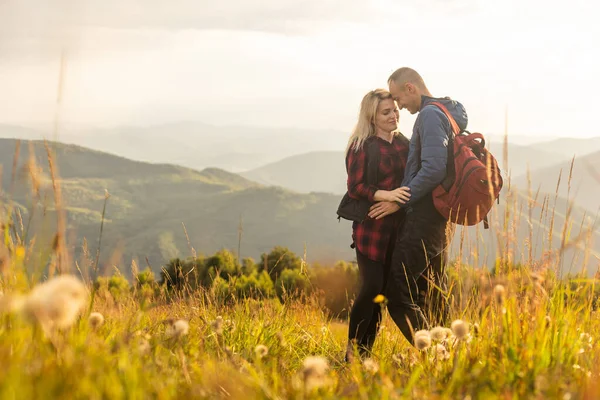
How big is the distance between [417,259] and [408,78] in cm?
134

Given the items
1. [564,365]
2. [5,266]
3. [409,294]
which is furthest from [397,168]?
[5,266]

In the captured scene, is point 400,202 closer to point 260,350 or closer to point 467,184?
point 467,184

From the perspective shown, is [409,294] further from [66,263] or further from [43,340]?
[43,340]

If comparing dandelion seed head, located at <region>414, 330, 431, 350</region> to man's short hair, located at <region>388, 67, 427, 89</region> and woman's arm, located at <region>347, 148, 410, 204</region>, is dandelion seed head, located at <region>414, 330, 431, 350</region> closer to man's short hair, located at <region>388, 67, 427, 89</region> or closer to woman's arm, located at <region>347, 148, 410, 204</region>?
woman's arm, located at <region>347, 148, 410, 204</region>

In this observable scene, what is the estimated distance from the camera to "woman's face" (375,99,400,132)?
4.34 metres

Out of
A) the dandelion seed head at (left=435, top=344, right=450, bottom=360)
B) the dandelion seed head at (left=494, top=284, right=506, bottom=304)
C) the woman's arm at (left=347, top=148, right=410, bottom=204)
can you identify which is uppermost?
the woman's arm at (left=347, top=148, right=410, bottom=204)

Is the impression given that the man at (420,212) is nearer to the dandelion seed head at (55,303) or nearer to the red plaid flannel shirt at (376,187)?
the red plaid flannel shirt at (376,187)

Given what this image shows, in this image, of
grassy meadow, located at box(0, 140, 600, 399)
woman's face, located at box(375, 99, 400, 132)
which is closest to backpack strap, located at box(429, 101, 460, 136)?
woman's face, located at box(375, 99, 400, 132)

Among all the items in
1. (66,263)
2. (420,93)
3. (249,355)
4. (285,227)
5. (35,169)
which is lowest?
Result: (285,227)

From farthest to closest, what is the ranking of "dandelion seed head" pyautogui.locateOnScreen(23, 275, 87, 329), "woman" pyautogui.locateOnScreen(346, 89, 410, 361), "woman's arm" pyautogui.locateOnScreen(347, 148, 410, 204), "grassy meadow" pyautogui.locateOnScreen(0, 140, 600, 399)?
"woman" pyautogui.locateOnScreen(346, 89, 410, 361), "woman's arm" pyautogui.locateOnScreen(347, 148, 410, 204), "grassy meadow" pyautogui.locateOnScreen(0, 140, 600, 399), "dandelion seed head" pyautogui.locateOnScreen(23, 275, 87, 329)

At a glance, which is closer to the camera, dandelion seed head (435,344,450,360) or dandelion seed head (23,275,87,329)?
dandelion seed head (23,275,87,329)

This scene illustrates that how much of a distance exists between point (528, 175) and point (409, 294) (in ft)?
4.15

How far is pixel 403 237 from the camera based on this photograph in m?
3.96

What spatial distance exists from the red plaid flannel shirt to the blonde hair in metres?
0.05
